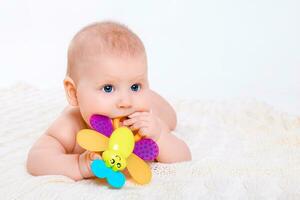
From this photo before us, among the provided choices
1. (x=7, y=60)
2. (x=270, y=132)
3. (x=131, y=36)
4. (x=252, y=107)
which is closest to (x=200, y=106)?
(x=252, y=107)

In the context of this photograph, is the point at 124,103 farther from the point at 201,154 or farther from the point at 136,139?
the point at 201,154

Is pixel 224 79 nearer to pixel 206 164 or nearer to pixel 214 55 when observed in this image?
pixel 214 55

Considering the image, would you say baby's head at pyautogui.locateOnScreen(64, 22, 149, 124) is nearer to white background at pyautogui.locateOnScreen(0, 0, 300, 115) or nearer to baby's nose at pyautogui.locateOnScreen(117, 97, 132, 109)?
baby's nose at pyautogui.locateOnScreen(117, 97, 132, 109)

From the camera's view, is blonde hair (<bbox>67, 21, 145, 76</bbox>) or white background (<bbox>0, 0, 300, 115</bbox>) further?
white background (<bbox>0, 0, 300, 115</bbox>)

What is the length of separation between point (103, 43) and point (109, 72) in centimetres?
8

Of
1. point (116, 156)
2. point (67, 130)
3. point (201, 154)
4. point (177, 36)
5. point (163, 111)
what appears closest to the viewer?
point (116, 156)

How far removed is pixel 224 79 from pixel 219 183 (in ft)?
6.11

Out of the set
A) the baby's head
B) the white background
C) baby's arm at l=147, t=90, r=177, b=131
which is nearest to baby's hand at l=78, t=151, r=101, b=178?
the baby's head

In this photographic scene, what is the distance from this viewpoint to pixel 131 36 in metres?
1.46

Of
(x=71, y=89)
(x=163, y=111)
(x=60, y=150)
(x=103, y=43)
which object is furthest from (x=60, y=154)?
(x=163, y=111)

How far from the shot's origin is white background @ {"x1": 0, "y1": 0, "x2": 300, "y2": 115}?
329cm

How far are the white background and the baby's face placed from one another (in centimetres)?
178

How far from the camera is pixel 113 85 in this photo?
1.42m

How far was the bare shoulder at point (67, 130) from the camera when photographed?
61.1 inches
